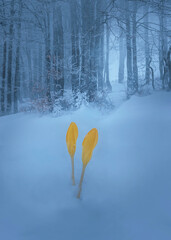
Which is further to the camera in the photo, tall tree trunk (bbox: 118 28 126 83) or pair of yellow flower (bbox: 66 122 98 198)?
tall tree trunk (bbox: 118 28 126 83)

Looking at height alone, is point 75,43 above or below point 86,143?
above

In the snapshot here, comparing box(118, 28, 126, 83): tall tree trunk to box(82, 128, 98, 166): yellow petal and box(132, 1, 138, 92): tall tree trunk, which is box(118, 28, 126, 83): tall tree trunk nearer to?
box(132, 1, 138, 92): tall tree trunk

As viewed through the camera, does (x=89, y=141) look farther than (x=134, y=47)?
No

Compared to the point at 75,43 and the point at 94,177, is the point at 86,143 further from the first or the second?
the point at 75,43

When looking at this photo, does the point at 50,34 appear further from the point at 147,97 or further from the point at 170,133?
the point at 170,133

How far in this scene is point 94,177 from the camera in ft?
1.81

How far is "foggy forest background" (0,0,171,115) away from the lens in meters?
0.68

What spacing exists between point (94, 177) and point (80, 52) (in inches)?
19.1

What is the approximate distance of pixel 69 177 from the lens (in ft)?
1.82

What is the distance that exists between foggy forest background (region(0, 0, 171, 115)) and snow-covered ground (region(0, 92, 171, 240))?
0.25 ft

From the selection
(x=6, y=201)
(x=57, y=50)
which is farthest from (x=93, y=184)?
(x=57, y=50)

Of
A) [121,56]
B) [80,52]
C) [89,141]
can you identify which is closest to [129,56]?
[121,56]

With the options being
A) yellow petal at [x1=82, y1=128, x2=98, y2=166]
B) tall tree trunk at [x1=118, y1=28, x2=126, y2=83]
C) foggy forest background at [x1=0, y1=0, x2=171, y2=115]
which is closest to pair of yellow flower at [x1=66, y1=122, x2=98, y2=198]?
yellow petal at [x1=82, y1=128, x2=98, y2=166]

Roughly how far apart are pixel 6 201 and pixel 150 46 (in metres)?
0.73
